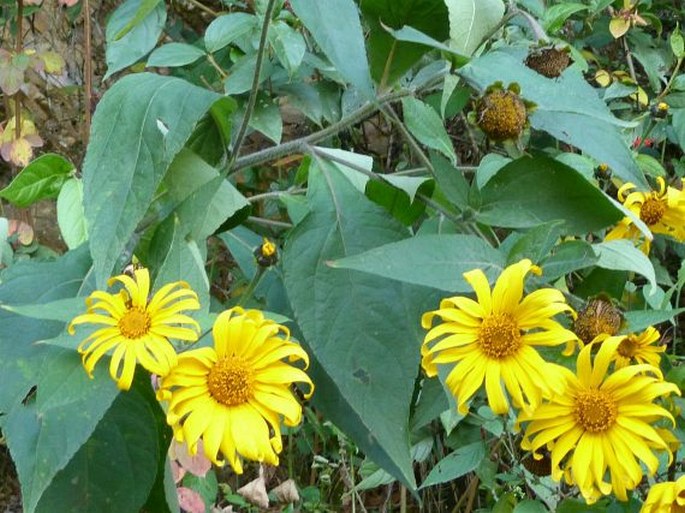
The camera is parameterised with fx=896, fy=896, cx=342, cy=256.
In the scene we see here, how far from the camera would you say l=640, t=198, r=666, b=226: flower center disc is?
2.61 feet

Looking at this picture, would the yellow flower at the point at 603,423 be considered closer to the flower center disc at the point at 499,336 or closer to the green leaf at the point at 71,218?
the flower center disc at the point at 499,336

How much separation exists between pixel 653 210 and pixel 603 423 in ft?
0.96

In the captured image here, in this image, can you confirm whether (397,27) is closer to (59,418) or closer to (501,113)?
(501,113)

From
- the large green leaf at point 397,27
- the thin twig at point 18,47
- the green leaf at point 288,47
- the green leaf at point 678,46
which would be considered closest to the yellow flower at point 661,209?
the large green leaf at point 397,27

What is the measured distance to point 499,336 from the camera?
1.80ft

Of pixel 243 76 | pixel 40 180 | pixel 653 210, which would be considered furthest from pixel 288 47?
pixel 653 210

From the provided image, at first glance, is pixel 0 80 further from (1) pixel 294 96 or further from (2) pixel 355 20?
(2) pixel 355 20

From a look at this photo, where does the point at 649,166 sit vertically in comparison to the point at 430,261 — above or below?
below

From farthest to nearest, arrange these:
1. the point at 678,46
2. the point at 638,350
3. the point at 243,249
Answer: the point at 678,46
the point at 243,249
the point at 638,350

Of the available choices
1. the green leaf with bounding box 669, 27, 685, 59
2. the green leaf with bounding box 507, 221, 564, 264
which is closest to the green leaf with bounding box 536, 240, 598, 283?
the green leaf with bounding box 507, 221, 564, 264

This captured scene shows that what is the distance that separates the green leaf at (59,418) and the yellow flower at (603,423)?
0.25m

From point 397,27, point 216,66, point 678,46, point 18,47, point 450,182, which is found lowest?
point 678,46

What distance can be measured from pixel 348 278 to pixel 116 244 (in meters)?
0.15

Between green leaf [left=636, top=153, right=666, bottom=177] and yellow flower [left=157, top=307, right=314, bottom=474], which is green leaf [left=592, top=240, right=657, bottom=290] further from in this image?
green leaf [left=636, top=153, right=666, bottom=177]
